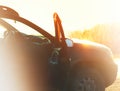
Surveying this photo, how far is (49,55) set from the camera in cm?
1031

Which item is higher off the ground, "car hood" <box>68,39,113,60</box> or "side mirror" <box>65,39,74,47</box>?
"side mirror" <box>65,39,74,47</box>

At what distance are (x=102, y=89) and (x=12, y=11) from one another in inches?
98.1

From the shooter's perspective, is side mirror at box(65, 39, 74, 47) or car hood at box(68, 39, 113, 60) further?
car hood at box(68, 39, 113, 60)

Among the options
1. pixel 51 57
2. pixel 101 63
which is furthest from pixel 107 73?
pixel 51 57

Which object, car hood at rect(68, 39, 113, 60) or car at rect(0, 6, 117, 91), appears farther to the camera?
car hood at rect(68, 39, 113, 60)

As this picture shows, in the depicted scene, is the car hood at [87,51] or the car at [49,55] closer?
the car at [49,55]

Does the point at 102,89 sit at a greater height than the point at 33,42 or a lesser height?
lesser

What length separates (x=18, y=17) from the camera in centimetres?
1010

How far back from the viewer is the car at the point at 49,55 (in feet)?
32.9

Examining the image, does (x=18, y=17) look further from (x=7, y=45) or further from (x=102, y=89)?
(x=102, y=89)

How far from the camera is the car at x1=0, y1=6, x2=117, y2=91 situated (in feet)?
32.9

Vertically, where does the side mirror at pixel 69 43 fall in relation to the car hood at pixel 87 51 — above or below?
above

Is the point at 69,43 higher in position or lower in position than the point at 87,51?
higher

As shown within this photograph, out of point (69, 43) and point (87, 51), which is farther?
point (87, 51)
